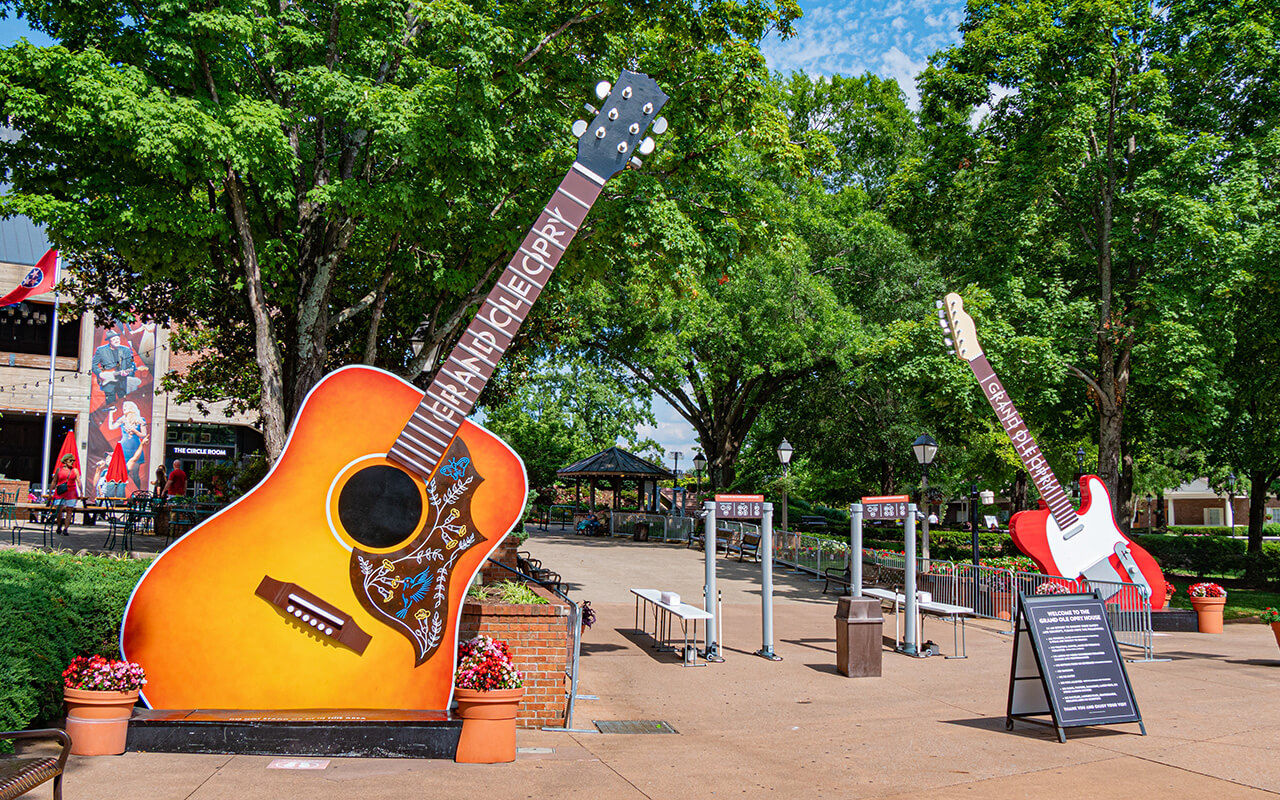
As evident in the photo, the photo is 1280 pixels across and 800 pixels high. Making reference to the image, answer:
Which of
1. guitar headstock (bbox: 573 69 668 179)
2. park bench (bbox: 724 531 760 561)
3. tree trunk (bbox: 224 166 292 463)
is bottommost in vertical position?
park bench (bbox: 724 531 760 561)

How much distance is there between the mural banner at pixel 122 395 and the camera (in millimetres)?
32031

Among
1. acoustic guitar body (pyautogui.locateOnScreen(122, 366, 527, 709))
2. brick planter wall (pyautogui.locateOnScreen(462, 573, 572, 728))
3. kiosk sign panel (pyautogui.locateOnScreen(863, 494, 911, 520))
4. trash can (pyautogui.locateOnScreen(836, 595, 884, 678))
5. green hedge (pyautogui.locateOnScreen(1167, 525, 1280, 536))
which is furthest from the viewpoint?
green hedge (pyautogui.locateOnScreen(1167, 525, 1280, 536))

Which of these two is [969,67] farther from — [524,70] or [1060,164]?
[524,70]

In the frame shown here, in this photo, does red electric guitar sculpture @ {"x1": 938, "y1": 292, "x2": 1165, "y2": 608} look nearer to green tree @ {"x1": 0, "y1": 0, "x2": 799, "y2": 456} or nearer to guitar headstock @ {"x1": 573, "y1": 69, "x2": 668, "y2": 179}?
green tree @ {"x1": 0, "y1": 0, "x2": 799, "y2": 456}

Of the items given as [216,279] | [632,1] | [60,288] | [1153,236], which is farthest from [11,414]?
[1153,236]

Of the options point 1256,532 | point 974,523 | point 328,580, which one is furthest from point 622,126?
point 1256,532

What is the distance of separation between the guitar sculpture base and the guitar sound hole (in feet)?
4.69

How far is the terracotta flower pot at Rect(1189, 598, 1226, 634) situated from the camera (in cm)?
1602

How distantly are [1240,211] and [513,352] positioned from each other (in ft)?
51.1

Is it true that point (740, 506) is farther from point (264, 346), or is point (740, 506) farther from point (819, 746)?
point (264, 346)

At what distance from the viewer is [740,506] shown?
38.2 ft

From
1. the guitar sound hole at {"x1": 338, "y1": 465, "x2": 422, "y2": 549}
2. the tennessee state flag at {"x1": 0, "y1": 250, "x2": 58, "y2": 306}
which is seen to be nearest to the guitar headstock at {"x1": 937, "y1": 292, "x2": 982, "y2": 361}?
the guitar sound hole at {"x1": 338, "y1": 465, "x2": 422, "y2": 549}

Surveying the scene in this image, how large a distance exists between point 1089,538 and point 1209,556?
1423 centimetres

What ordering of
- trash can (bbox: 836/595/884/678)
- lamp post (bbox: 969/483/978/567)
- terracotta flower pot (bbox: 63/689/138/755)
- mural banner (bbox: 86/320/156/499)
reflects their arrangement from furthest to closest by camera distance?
mural banner (bbox: 86/320/156/499), lamp post (bbox: 969/483/978/567), trash can (bbox: 836/595/884/678), terracotta flower pot (bbox: 63/689/138/755)
